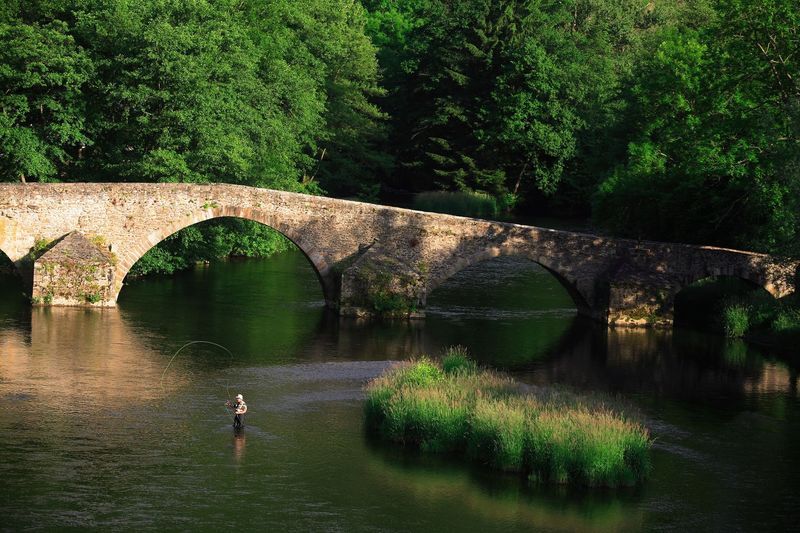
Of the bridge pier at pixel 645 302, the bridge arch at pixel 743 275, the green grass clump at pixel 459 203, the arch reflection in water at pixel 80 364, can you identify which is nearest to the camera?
the arch reflection in water at pixel 80 364

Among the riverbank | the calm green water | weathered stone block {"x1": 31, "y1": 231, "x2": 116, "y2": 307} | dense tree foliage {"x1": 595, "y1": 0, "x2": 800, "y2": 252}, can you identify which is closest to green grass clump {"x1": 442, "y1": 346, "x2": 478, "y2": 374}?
the calm green water

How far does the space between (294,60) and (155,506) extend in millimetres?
47795

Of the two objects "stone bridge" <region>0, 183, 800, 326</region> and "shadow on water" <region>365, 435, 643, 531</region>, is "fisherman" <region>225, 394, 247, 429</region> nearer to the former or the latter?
"shadow on water" <region>365, 435, 643, 531</region>

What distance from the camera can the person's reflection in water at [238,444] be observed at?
24.5 meters

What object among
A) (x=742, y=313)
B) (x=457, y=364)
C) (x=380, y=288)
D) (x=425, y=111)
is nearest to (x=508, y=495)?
(x=457, y=364)

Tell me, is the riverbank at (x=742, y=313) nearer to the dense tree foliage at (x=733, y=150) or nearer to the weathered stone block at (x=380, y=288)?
the dense tree foliage at (x=733, y=150)

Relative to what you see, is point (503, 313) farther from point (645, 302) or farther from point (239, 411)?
point (239, 411)

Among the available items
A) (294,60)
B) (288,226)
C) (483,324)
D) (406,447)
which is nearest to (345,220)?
(288,226)

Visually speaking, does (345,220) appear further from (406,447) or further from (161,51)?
(406,447)

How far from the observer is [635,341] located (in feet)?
130

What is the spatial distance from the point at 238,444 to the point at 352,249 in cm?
1647

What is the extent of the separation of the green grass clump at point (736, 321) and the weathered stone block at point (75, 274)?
20.8 m

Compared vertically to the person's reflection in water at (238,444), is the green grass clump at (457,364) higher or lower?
higher

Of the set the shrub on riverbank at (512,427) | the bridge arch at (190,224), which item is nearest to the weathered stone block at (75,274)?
the bridge arch at (190,224)
